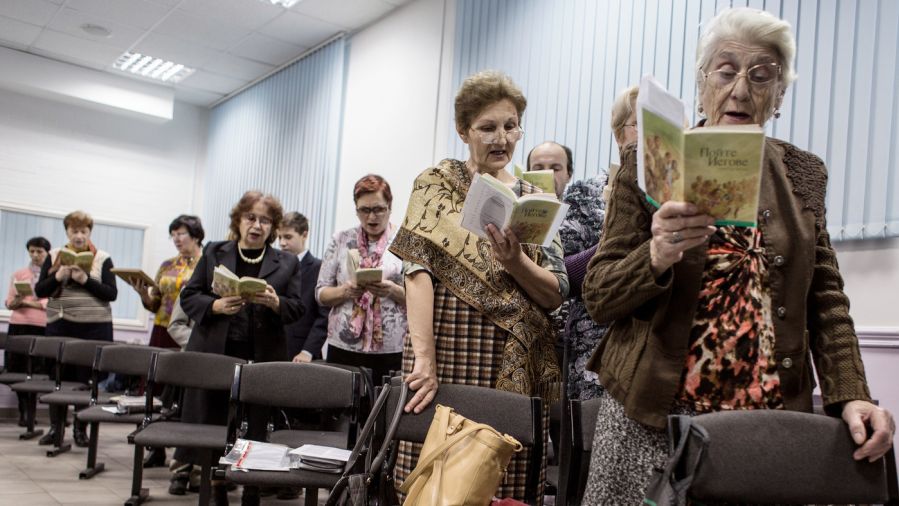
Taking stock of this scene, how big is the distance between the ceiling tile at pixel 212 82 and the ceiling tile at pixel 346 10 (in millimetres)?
2534

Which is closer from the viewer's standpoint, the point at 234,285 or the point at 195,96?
the point at 234,285

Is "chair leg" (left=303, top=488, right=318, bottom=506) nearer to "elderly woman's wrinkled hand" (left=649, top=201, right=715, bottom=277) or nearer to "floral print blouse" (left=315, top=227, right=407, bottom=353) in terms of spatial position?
"floral print blouse" (left=315, top=227, right=407, bottom=353)

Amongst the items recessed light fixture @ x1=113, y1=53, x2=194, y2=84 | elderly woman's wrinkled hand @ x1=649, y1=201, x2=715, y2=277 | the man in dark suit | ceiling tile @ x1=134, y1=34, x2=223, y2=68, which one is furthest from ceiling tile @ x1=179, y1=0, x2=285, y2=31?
elderly woman's wrinkled hand @ x1=649, y1=201, x2=715, y2=277

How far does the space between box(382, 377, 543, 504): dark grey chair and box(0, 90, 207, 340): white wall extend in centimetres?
900

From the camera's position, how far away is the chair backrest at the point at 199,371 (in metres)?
3.56

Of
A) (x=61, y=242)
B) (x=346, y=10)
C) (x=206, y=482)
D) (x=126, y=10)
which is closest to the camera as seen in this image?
(x=206, y=482)

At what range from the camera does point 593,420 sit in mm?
2141

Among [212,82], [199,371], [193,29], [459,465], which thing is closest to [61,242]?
[212,82]

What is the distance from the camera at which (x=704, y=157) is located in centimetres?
112

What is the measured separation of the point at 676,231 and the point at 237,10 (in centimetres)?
694

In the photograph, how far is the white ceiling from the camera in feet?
23.9

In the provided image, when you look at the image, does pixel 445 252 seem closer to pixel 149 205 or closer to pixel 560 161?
pixel 560 161

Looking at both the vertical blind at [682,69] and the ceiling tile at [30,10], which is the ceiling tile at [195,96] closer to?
the ceiling tile at [30,10]

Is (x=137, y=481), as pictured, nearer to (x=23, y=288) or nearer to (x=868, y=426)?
(x=868, y=426)
